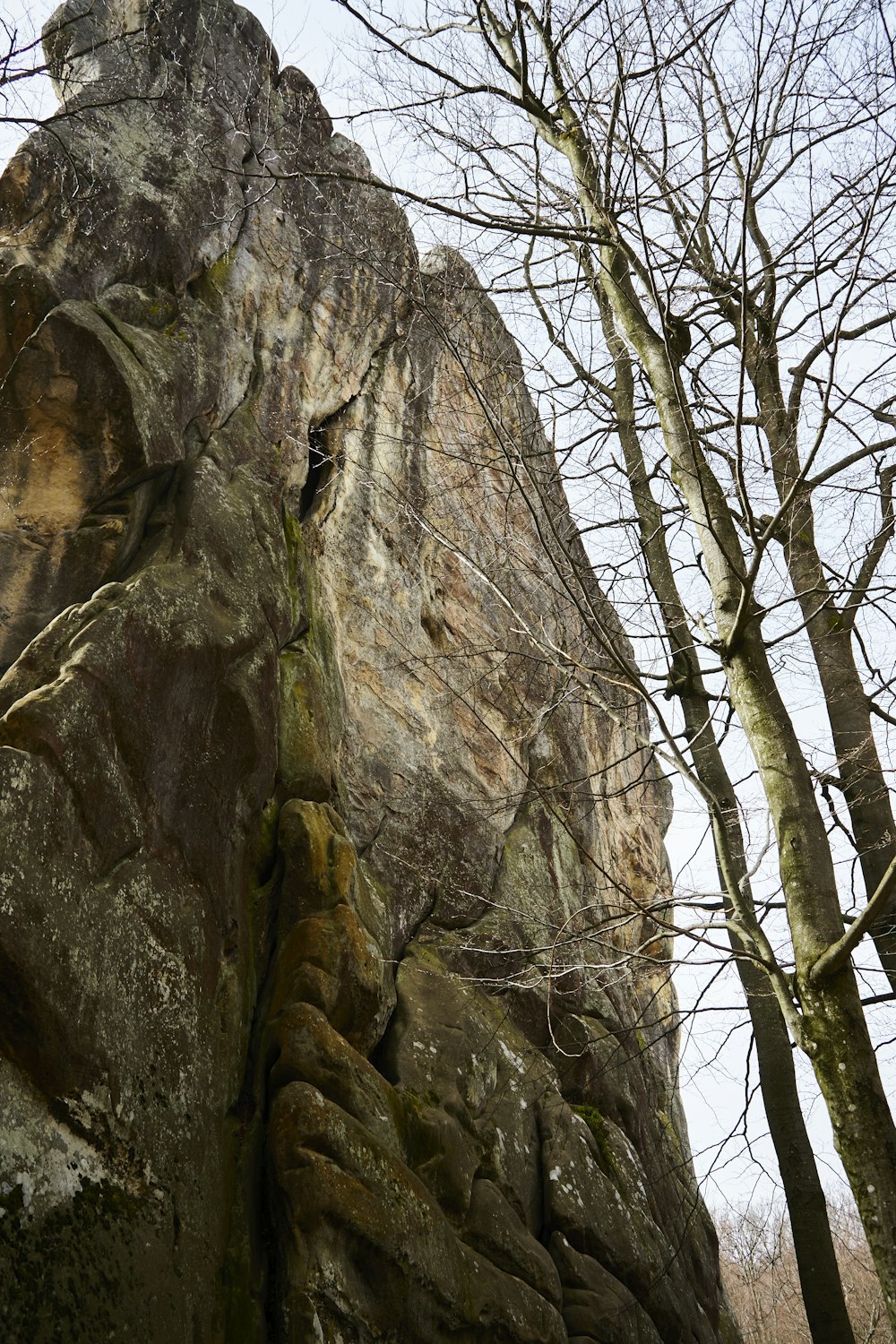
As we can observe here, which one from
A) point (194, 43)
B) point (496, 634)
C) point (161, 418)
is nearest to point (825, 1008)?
point (161, 418)

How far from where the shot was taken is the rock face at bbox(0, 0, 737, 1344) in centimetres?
504

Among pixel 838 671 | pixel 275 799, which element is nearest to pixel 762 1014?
pixel 838 671

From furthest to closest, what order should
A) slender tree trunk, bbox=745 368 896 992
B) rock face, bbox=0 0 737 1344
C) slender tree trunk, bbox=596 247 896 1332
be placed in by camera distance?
slender tree trunk, bbox=745 368 896 992
rock face, bbox=0 0 737 1344
slender tree trunk, bbox=596 247 896 1332

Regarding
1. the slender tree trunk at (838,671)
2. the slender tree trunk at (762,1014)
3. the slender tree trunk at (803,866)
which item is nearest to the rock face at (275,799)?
the slender tree trunk at (803,866)

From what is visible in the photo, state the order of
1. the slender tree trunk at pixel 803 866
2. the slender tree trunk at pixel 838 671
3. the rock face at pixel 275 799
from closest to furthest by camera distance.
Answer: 1. the slender tree trunk at pixel 803 866
2. the rock face at pixel 275 799
3. the slender tree trunk at pixel 838 671

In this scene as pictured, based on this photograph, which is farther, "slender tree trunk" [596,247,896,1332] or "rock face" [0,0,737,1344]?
"rock face" [0,0,737,1344]

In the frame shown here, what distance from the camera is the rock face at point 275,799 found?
5.04 metres

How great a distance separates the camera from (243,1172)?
5.58m

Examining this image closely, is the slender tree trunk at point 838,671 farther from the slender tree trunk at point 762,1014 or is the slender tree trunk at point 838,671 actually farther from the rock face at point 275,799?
the rock face at point 275,799

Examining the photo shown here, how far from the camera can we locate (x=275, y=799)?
7.26m

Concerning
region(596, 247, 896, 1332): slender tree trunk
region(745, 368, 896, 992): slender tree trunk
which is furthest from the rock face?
region(745, 368, 896, 992): slender tree trunk

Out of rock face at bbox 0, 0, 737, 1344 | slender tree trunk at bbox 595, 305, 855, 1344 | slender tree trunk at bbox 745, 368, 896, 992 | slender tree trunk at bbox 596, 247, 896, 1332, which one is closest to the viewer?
slender tree trunk at bbox 596, 247, 896, 1332

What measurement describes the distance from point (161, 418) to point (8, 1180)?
5292 millimetres

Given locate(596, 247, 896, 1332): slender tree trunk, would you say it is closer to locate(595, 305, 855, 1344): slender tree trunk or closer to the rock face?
locate(595, 305, 855, 1344): slender tree trunk
